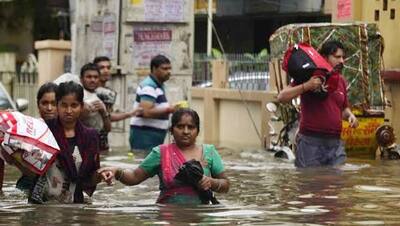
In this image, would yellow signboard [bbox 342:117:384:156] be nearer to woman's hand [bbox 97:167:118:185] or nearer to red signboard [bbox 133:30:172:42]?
red signboard [bbox 133:30:172:42]

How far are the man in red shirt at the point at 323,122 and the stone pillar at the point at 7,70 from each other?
16.2 meters

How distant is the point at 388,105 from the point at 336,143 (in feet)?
13.2

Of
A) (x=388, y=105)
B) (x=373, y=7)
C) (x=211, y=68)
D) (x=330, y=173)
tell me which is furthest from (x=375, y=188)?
(x=211, y=68)

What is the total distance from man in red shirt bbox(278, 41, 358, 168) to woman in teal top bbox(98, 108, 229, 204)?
3009mm

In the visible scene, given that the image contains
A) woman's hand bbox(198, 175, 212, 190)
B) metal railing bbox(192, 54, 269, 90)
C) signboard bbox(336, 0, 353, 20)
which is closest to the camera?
woman's hand bbox(198, 175, 212, 190)

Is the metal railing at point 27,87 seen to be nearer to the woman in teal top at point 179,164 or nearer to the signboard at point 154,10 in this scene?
the signboard at point 154,10

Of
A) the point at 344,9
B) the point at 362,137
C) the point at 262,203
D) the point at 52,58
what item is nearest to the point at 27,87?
the point at 52,58

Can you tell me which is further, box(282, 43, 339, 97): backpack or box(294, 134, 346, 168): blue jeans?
box(294, 134, 346, 168): blue jeans

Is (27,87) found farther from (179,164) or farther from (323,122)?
(179,164)

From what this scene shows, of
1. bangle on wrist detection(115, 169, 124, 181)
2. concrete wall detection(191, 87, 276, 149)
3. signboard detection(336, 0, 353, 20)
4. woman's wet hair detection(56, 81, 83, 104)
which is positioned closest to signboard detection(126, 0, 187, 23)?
signboard detection(336, 0, 353, 20)

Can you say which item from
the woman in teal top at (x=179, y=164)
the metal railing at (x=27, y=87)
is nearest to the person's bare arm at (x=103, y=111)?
the woman in teal top at (x=179, y=164)

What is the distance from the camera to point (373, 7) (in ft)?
57.4

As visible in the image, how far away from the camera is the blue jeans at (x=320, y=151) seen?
38.8 feet

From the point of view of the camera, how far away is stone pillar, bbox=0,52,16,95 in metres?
27.3
